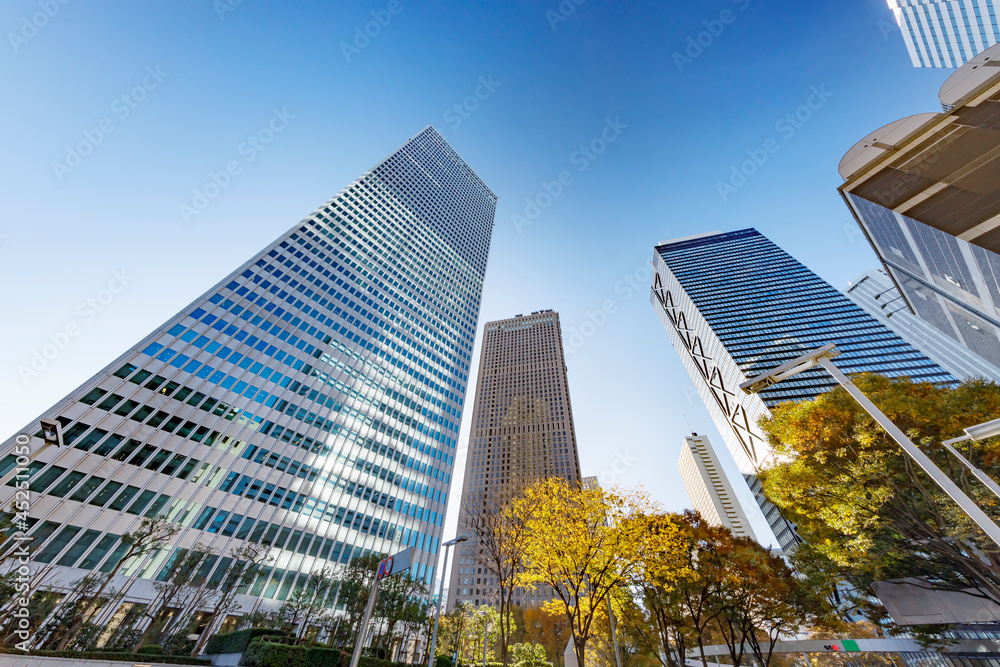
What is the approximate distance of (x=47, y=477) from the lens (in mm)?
26797

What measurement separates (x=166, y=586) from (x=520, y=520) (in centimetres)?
2849

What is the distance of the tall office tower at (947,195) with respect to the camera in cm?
1792

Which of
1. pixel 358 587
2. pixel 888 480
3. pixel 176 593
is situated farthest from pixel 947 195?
pixel 176 593

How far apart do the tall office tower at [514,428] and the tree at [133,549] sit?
197 ft

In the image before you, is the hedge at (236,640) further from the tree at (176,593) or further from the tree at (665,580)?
the tree at (665,580)

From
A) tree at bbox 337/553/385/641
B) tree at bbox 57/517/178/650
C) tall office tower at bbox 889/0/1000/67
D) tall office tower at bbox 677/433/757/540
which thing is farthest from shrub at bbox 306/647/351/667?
tall office tower at bbox 677/433/757/540

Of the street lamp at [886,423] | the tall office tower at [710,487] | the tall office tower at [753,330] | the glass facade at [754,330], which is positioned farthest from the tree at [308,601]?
the tall office tower at [710,487]

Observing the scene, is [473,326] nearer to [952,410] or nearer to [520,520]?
[520,520]

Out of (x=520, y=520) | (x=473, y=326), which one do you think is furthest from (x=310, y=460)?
(x=473, y=326)

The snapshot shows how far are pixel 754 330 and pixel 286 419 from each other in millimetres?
83671

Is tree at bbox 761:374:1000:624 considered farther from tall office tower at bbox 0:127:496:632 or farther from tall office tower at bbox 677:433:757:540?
tall office tower at bbox 677:433:757:540

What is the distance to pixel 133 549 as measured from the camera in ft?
81.5

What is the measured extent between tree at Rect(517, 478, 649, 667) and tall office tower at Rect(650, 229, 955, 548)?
4882 centimetres

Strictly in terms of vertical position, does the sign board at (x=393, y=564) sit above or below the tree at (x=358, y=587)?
below
